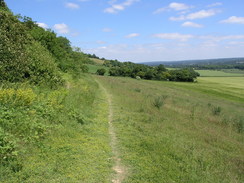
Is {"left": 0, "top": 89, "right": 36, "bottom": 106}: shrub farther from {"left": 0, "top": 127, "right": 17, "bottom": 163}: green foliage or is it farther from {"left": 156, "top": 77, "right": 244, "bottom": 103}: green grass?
{"left": 156, "top": 77, "right": 244, "bottom": 103}: green grass

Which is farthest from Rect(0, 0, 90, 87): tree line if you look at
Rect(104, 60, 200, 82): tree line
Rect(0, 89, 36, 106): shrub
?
Rect(104, 60, 200, 82): tree line

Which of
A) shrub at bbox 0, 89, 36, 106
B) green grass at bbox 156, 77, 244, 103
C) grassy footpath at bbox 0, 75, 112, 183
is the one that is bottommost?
green grass at bbox 156, 77, 244, 103

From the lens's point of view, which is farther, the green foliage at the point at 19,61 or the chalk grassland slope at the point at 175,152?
the green foliage at the point at 19,61

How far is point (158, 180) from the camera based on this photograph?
462cm

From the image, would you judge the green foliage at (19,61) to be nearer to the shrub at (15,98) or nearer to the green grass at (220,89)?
the shrub at (15,98)

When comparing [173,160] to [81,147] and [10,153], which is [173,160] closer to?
[81,147]

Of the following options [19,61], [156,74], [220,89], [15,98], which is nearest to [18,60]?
[19,61]

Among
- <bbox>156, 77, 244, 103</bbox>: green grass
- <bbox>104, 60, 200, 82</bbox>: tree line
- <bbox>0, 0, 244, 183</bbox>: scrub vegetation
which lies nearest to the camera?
<bbox>0, 0, 244, 183</bbox>: scrub vegetation

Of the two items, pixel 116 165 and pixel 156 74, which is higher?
pixel 156 74

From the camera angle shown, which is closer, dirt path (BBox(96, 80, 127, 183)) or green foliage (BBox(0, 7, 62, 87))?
dirt path (BBox(96, 80, 127, 183))

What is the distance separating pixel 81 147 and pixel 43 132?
4.53 feet

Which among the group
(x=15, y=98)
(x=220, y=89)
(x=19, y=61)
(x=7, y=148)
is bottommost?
(x=220, y=89)

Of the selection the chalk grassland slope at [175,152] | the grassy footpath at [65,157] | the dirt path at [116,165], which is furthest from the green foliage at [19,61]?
the dirt path at [116,165]

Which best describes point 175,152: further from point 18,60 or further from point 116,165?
point 18,60
